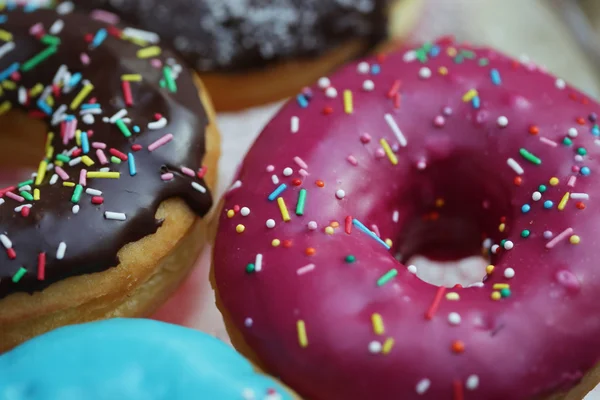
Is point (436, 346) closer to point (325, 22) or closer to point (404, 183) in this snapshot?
point (404, 183)

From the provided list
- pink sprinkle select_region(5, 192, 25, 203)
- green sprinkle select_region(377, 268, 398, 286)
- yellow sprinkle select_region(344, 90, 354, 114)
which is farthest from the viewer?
yellow sprinkle select_region(344, 90, 354, 114)

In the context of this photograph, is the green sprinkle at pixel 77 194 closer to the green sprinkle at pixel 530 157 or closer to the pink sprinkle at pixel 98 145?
the pink sprinkle at pixel 98 145

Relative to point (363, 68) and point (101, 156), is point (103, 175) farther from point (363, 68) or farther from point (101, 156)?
point (363, 68)

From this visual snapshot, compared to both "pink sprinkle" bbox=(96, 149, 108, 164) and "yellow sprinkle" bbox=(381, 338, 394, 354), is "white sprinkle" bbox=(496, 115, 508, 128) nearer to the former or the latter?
"yellow sprinkle" bbox=(381, 338, 394, 354)

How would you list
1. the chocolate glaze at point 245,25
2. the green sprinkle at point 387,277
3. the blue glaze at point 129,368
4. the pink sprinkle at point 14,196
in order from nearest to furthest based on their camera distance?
the blue glaze at point 129,368
the green sprinkle at point 387,277
the pink sprinkle at point 14,196
the chocolate glaze at point 245,25

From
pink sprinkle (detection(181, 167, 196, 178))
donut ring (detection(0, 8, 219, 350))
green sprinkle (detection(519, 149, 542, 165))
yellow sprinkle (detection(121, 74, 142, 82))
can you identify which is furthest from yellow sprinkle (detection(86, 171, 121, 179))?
green sprinkle (detection(519, 149, 542, 165))

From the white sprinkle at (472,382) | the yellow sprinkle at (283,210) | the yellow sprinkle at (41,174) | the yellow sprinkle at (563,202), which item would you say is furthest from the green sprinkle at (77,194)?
the yellow sprinkle at (563,202)

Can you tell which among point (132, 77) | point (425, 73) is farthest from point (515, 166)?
point (132, 77)
